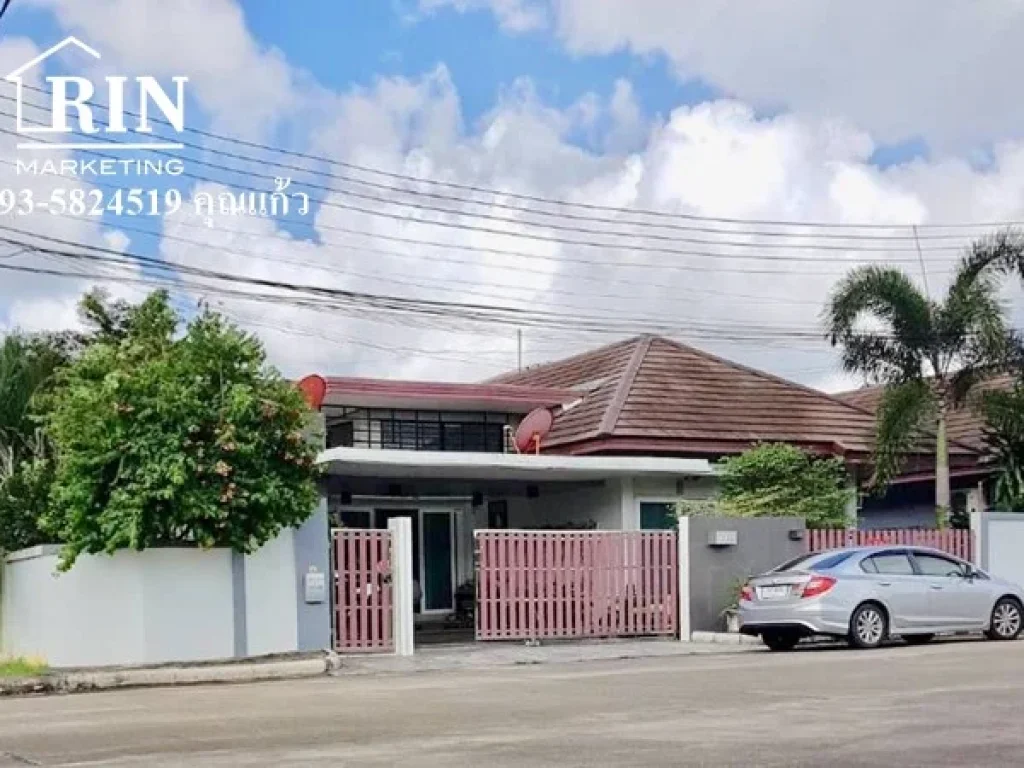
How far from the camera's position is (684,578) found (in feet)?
73.9

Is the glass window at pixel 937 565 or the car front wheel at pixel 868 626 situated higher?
the glass window at pixel 937 565

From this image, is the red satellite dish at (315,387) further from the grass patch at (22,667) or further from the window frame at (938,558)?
the window frame at (938,558)

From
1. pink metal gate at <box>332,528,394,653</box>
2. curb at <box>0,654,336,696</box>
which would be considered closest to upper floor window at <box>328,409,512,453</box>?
pink metal gate at <box>332,528,394,653</box>

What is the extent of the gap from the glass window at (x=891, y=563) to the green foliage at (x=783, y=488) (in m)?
4.01

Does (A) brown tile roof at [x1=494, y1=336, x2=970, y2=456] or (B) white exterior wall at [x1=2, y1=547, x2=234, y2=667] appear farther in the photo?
(A) brown tile roof at [x1=494, y1=336, x2=970, y2=456]

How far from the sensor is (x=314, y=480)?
18953 mm

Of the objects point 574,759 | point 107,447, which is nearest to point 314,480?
point 107,447

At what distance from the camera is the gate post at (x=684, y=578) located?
22422mm

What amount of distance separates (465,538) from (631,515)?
4181mm

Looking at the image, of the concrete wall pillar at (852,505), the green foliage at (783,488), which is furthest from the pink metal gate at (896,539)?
the concrete wall pillar at (852,505)

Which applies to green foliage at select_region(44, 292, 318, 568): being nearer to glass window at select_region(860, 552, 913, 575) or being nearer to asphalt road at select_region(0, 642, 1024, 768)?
asphalt road at select_region(0, 642, 1024, 768)

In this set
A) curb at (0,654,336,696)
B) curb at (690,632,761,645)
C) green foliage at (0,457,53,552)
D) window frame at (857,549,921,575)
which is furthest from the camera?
curb at (690,632,761,645)

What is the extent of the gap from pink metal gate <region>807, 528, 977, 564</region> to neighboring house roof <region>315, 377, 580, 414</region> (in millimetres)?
6900

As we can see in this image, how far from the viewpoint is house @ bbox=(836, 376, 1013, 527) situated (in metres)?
31.3
